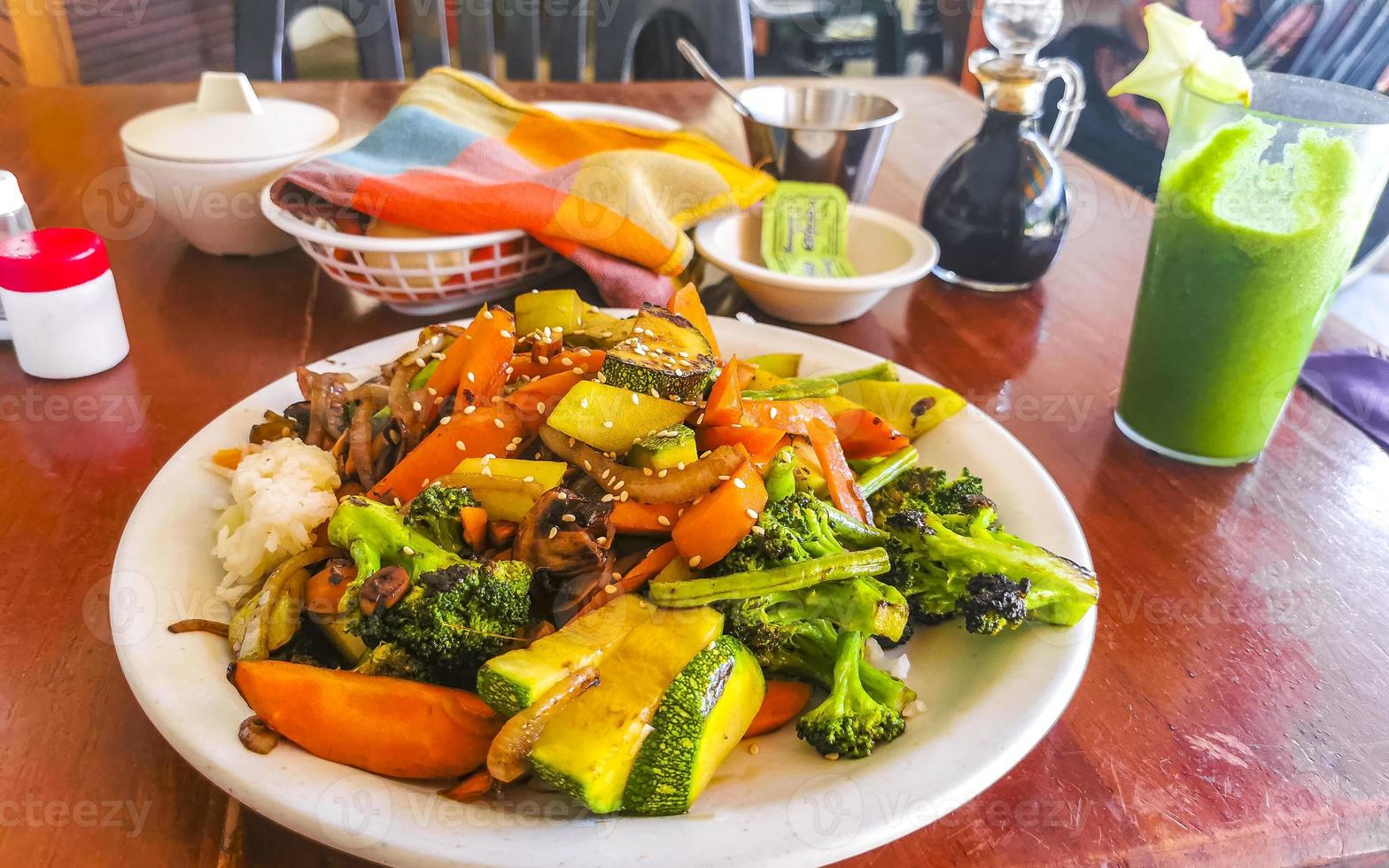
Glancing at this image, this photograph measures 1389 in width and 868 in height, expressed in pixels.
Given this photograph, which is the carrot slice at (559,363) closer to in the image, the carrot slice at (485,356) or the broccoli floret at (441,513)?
the carrot slice at (485,356)

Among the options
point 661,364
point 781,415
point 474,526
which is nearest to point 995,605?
point 781,415

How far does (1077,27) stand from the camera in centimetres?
541

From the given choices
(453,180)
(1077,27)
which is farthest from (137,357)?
(1077,27)

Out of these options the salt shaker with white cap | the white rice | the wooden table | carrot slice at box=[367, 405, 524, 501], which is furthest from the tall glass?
the salt shaker with white cap

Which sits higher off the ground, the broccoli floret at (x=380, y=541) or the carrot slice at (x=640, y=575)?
the broccoli floret at (x=380, y=541)

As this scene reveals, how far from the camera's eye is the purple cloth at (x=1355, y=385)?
71.7 inches

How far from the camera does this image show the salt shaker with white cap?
67.9 inches

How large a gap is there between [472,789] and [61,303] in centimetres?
138

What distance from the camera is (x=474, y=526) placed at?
3.88 ft

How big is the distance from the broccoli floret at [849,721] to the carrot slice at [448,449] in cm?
55

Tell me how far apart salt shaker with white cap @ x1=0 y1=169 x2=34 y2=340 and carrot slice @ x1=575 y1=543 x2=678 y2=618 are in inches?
56.2

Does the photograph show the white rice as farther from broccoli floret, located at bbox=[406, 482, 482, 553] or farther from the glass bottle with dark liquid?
the glass bottle with dark liquid

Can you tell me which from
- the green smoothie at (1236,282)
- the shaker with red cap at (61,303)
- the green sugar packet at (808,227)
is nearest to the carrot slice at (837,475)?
the green smoothie at (1236,282)

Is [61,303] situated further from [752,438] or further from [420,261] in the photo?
[752,438]
